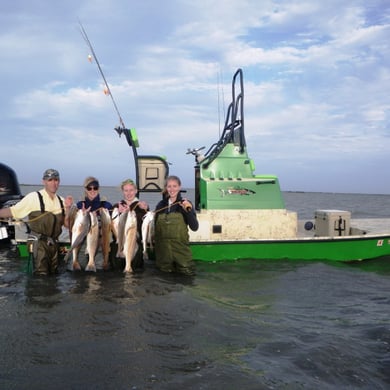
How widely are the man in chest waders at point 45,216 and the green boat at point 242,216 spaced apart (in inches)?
119

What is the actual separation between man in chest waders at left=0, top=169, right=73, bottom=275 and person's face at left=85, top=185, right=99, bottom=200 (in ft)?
1.02

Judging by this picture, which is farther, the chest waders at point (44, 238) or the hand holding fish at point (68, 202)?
the hand holding fish at point (68, 202)

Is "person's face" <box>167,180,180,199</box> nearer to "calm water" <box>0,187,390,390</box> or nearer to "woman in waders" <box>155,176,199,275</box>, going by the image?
"woman in waders" <box>155,176,199,275</box>

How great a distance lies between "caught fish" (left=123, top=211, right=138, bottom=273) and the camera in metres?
6.53

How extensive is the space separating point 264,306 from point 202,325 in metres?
1.36

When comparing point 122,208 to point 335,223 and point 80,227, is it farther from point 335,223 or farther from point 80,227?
point 335,223

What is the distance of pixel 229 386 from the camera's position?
3.11 metres

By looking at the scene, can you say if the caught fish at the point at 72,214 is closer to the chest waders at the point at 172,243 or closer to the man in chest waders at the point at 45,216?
the man in chest waders at the point at 45,216

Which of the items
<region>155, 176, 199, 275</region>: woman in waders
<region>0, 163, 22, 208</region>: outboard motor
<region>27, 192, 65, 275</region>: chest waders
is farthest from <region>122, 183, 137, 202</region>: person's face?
<region>0, 163, 22, 208</region>: outboard motor

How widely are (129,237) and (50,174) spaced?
163 cm

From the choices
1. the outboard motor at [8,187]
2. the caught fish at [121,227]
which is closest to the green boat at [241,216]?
the caught fish at [121,227]

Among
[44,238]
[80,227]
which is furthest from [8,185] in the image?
[80,227]

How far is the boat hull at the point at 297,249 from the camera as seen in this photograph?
8.52 meters

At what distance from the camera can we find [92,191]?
6590mm
